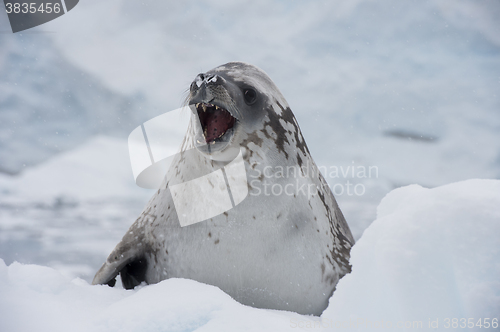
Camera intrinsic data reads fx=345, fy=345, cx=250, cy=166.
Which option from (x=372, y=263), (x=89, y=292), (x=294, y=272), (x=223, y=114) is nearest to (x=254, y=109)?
(x=223, y=114)

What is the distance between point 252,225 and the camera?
7.36 ft

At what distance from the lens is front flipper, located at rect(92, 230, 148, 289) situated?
8.21 ft

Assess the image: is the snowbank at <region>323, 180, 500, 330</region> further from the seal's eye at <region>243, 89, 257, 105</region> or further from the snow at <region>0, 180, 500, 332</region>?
the seal's eye at <region>243, 89, 257, 105</region>

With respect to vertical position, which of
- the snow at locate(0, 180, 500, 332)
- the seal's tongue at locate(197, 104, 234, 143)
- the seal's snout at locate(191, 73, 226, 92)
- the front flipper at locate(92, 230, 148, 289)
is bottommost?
the front flipper at locate(92, 230, 148, 289)

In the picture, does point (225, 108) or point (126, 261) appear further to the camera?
point (126, 261)

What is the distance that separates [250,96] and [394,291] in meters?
1.48

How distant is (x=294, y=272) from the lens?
2.26m

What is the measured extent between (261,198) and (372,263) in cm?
95

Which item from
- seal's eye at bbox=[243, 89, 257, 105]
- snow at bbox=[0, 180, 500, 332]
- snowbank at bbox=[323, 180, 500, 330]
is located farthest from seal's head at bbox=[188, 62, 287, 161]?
snowbank at bbox=[323, 180, 500, 330]

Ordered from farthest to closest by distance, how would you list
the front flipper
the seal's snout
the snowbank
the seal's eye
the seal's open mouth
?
the front flipper < the seal's eye < the seal's open mouth < the seal's snout < the snowbank

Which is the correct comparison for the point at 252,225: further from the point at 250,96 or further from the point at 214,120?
the point at 250,96

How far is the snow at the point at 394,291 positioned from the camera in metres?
1.23

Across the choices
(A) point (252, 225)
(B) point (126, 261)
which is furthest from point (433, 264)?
(B) point (126, 261)

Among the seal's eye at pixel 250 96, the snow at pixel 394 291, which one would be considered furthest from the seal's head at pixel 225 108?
the snow at pixel 394 291
